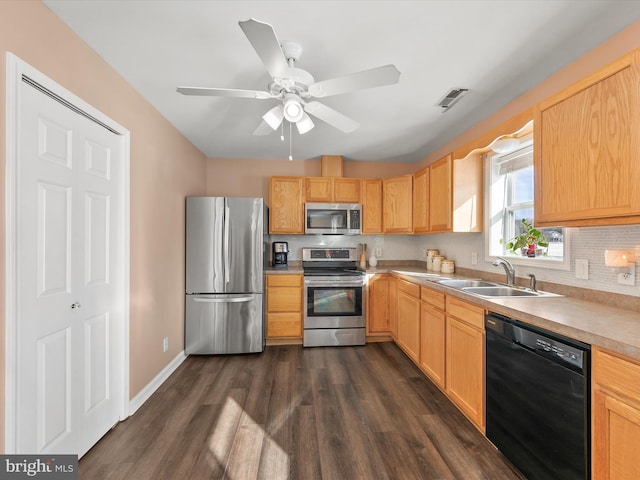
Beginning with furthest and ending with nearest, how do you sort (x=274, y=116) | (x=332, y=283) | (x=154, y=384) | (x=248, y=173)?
(x=248, y=173), (x=332, y=283), (x=154, y=384), (x=274, y=116)

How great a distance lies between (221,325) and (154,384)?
881mm

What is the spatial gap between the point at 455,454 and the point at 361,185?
10.1 feet

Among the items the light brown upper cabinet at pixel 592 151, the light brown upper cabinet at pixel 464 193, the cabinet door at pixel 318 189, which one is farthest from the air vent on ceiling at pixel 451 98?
the cabinet door at pixel 318 189

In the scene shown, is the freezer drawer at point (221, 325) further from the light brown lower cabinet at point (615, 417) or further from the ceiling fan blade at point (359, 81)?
the light brown lower cabinet at point (615, 417)

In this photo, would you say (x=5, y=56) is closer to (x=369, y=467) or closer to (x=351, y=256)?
(x=369, y=467)

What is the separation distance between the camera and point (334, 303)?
3.66 m

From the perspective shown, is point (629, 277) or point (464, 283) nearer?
point (629, 277)

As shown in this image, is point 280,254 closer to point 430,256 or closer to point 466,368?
point 430,256

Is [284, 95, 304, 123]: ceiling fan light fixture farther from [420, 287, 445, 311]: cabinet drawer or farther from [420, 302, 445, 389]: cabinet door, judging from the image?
[420, 302, 445, 389]: cabinet door

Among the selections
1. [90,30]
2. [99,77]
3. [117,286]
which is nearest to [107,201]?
[117,286]

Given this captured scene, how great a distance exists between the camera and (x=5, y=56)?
129cm

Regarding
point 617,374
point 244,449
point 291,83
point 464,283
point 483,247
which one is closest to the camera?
point 617,374

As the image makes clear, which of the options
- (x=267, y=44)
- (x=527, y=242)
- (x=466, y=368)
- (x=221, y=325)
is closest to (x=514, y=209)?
(x=527, y=242)

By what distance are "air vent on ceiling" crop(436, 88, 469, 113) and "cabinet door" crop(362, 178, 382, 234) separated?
1.54 metres
